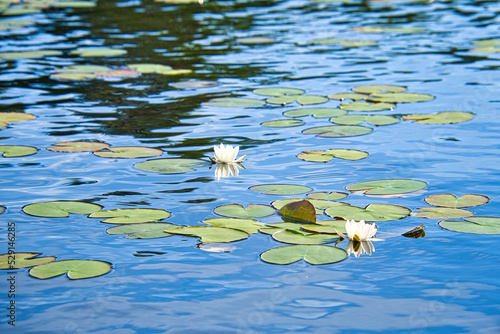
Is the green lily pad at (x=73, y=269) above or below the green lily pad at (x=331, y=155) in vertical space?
above

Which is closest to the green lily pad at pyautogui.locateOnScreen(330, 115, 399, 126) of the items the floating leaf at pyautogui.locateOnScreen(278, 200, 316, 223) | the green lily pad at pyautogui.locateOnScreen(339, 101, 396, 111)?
the green lily pad at pyautogui.locateOnScreen(339, 101, 396, 111)

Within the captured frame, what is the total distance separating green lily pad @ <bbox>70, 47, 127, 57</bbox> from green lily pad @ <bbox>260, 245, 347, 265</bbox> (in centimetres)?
629

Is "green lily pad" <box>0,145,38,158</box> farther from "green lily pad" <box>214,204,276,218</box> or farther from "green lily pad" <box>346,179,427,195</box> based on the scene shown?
"green lily pad" <box>346,179,427,195</box>

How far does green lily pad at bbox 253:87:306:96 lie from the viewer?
7.28m

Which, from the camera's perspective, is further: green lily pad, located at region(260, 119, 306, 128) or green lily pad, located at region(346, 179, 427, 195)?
green lily pad, located at region(260, 119, 306, 128)

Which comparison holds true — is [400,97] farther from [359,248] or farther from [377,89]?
[359,248]

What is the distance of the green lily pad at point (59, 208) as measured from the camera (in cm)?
421

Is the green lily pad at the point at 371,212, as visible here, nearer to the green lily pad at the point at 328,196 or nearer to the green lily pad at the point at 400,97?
the green lily pad at the point at 328,196

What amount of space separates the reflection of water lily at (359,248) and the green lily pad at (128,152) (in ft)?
7.25

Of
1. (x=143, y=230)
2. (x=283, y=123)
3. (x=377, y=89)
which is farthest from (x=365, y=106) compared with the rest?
(x=143, y=230)

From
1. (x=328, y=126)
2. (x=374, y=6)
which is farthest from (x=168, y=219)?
(x=374, y=6)

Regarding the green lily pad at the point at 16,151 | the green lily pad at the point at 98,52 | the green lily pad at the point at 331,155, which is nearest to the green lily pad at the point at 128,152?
the green lily pad at the point at 16,151

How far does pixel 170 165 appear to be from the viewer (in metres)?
5.14

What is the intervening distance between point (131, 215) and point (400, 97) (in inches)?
150
